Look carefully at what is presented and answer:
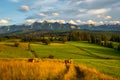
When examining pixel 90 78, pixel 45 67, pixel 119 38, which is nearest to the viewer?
pixel 90 78

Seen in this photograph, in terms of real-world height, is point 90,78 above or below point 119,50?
above

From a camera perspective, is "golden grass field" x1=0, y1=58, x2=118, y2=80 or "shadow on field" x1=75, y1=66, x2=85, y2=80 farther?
"shadow on field" x1=75, y1=66, x2=85, y2=80

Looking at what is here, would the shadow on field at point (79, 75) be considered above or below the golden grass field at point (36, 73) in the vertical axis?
below

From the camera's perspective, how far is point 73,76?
13141 millimetres

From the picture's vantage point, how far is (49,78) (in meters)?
12.2

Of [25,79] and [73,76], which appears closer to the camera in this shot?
[25,79]

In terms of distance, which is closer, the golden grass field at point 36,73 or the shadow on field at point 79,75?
the golden grass field at point 36,73

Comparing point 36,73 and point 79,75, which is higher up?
point 36,73

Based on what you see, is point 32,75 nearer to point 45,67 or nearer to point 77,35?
point 45,67

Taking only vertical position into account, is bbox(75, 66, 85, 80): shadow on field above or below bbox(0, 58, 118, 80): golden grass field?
below

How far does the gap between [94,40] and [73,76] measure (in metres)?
144

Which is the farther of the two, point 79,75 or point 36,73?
point 79,75

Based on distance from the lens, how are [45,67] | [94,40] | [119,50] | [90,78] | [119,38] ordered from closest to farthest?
1. [90,78]
2. [45,67]
3. [119,50]
4. [94,40]
5. [119,38]

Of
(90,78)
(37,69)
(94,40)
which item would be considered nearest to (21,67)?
(37,69)
